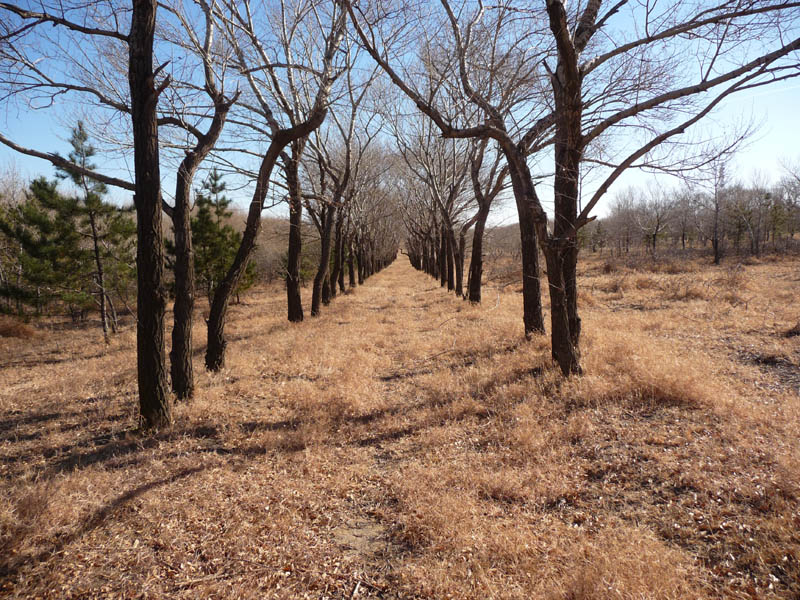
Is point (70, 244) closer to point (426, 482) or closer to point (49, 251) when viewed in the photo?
point (49, 251)

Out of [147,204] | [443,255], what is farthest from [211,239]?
[147,204]

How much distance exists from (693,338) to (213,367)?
934cm

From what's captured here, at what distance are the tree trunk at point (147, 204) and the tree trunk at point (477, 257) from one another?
10.0 meters

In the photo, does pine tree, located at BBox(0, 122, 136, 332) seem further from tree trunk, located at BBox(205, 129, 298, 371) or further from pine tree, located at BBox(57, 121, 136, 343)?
tree trunk, located at BBox(205, 129, 298, 371)

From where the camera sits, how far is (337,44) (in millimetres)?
8117

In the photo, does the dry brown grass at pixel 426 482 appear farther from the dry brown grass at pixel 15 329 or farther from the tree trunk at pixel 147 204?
the dry brown grass at pixel 15 329

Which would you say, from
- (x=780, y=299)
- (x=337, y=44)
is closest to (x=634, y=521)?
(x=337, y=44)

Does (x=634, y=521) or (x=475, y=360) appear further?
(x=475, y=360)

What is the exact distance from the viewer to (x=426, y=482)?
3.34 metres

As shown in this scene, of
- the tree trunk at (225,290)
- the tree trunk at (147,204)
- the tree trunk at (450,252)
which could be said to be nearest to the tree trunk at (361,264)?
the tree trunk at (450,252)

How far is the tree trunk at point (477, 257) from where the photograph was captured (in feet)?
41.5

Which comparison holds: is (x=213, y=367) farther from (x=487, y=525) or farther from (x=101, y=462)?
(x=487, y=525)

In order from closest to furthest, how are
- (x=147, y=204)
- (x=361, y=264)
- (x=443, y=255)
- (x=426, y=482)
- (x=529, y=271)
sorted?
(x=426, y=482), (x=147, y=204), (x=529, y=271), (x=443, y=255), (x=361, y=264)

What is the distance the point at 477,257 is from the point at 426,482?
34.8 ft
